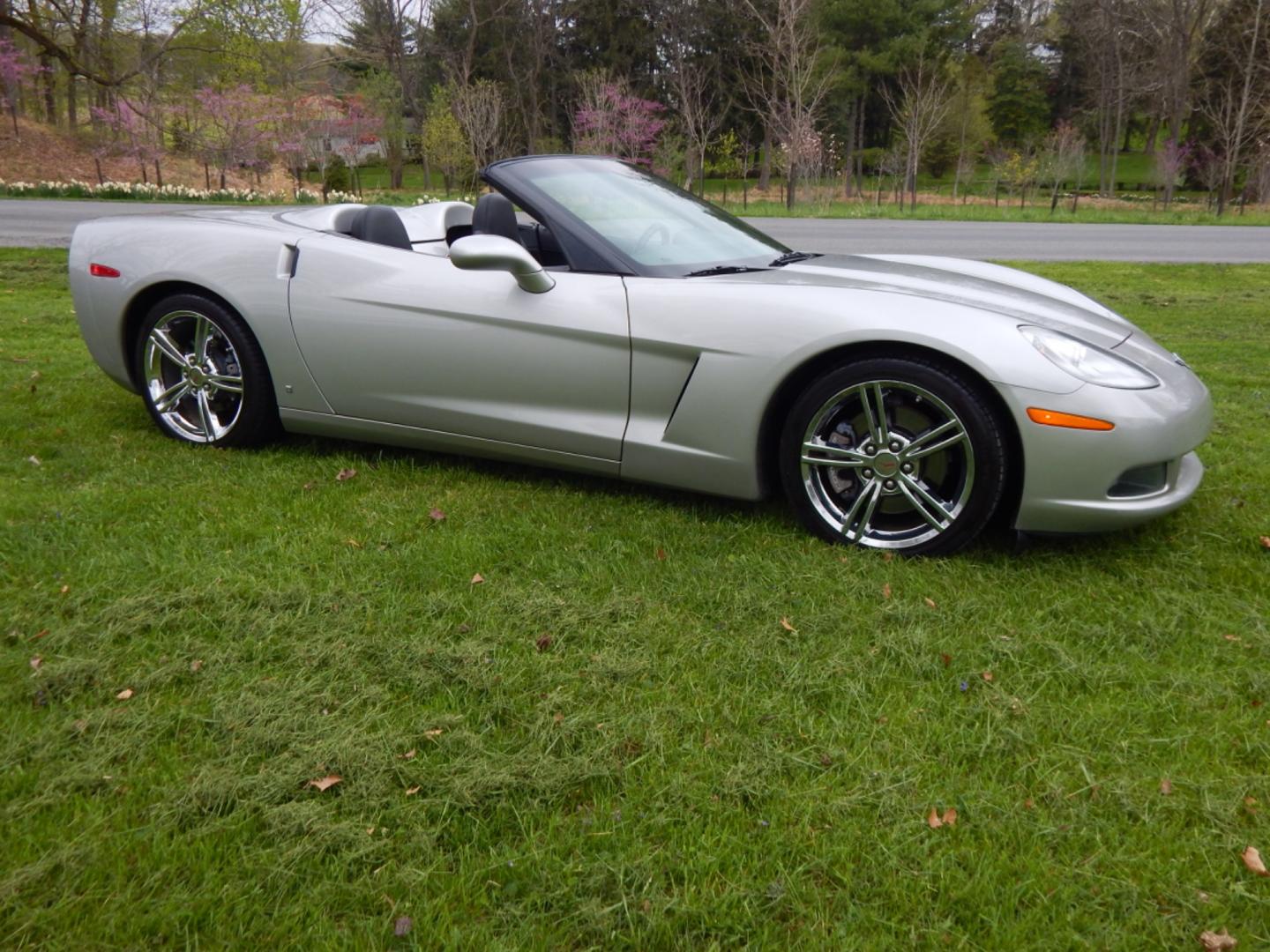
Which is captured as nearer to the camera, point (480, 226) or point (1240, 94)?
point (480, 226)

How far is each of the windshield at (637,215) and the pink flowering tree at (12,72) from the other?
27.0m

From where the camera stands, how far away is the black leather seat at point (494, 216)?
3928 millimetres

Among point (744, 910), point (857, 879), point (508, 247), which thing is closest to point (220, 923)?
point (744, 910)

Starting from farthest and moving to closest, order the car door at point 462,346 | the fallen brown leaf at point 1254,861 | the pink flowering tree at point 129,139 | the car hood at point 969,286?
the pink flowering tree at point 129,139, the car door at point 462,346, the car hood at point 969,286, the fallen brown leaf at point 1254,861

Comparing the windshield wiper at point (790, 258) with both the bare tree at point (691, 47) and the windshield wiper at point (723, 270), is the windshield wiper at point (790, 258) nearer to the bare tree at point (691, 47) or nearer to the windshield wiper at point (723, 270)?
the windshield wiper at point (723, 270)

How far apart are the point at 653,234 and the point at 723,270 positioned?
332mm

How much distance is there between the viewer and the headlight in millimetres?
2877

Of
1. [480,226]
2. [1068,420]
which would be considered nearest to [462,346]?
[480,226]

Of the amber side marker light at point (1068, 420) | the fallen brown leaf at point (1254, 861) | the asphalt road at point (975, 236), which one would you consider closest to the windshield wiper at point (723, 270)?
the amber side marker light at point (1068, 420)

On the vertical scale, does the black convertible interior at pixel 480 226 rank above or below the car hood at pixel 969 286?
above

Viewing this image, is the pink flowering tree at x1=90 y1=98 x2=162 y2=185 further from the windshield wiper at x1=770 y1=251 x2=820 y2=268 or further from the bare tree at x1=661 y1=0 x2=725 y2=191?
the windshield wiper at x1=770 y1=251 x2=820 y2=268

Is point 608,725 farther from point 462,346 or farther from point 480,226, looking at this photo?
point 480,226

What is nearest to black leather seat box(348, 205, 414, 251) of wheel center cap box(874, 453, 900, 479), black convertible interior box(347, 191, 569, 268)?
black convertible interior box(347, 191, 569, 268)

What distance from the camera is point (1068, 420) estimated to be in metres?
2.81
